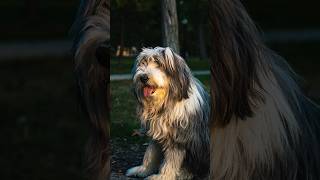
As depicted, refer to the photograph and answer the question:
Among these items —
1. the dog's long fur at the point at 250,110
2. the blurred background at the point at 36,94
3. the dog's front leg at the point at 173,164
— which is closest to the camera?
the dog's long fur at the point at 250,110

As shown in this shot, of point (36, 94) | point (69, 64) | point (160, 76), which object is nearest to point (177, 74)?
point (160, 76)

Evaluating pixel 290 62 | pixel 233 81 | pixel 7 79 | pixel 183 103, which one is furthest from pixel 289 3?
pixel 7 79

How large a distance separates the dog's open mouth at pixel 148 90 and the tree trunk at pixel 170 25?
24cm

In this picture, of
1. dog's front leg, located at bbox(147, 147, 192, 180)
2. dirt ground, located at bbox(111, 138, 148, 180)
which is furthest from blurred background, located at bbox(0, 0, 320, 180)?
dog's front leg, located at bbox(147, 147, 192, 180)

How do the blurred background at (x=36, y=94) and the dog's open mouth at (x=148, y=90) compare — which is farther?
the blurred background at (x=36, y=94)

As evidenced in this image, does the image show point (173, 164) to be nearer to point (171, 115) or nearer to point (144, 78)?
point (171, 115)

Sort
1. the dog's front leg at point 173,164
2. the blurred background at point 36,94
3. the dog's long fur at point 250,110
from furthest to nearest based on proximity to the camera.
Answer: the blurred background at point 36,94 → the dog's front leg at point 173,164 → the dog's long fur at point 250,110

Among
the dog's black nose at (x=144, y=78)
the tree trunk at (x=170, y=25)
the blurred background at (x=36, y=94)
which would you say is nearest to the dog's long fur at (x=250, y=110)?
the tree trunk at (x=170, y=25)

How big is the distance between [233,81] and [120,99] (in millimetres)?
585

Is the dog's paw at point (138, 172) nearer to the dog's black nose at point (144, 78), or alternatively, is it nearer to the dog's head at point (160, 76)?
the dog's head at point (160, 76)

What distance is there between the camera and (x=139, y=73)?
3016mm

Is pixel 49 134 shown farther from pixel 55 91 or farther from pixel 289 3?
pixel 289 3

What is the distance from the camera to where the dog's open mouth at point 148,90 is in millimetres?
3031

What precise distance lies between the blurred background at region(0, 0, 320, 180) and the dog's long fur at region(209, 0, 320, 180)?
92 millimetres
